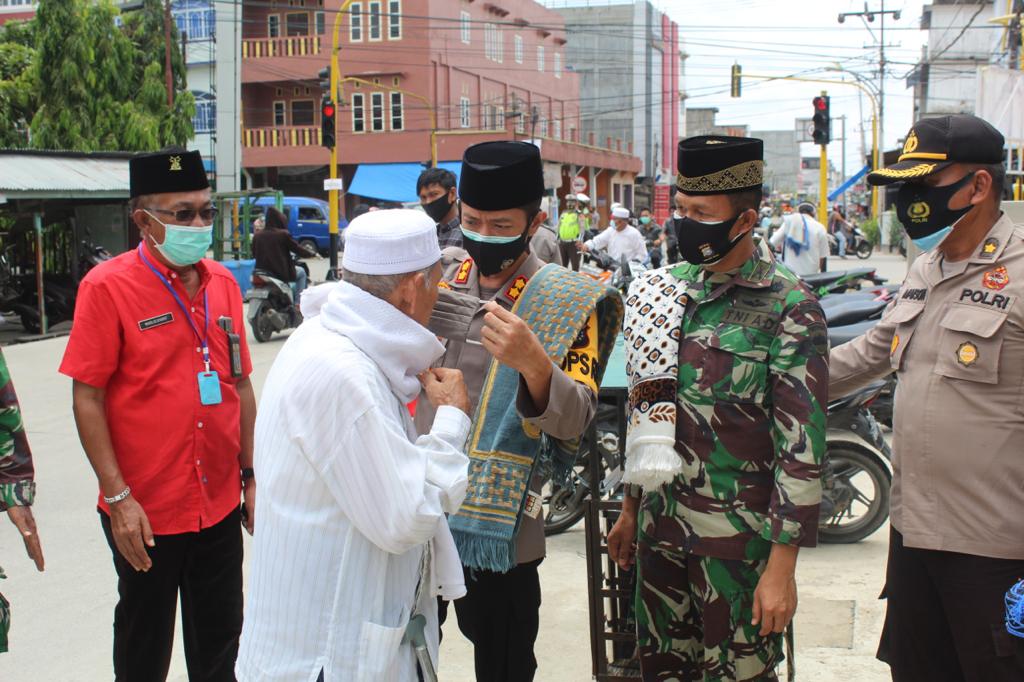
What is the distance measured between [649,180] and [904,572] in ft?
214

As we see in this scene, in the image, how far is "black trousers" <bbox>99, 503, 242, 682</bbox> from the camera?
3.41 meters

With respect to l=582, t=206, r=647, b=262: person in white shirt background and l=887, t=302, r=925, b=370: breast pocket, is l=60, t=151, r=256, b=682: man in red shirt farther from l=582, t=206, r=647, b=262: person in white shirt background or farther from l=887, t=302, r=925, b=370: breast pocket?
l=582, t=206, r=647, b=262: person in white shirt background

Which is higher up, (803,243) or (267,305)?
(803,243)

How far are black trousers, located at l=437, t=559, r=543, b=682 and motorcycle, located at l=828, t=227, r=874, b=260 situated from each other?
32.7 meters

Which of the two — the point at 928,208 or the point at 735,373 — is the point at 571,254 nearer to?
the point at 928,208

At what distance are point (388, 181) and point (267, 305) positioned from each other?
2346 cm

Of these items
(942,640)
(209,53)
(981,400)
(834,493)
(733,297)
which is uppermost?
(209,53)

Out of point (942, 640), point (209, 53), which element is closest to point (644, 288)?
point (942, 640)

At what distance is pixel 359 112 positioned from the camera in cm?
4259

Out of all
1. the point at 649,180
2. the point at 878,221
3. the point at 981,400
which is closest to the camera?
the point at 981,400

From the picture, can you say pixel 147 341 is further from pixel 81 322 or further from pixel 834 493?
pixel 834 493

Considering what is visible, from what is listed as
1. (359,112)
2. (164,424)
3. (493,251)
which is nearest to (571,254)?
(164,424)

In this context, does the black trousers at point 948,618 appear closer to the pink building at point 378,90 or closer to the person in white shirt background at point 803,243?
the person in white shirt background at point 803,243

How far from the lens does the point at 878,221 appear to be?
4725 centimetres
